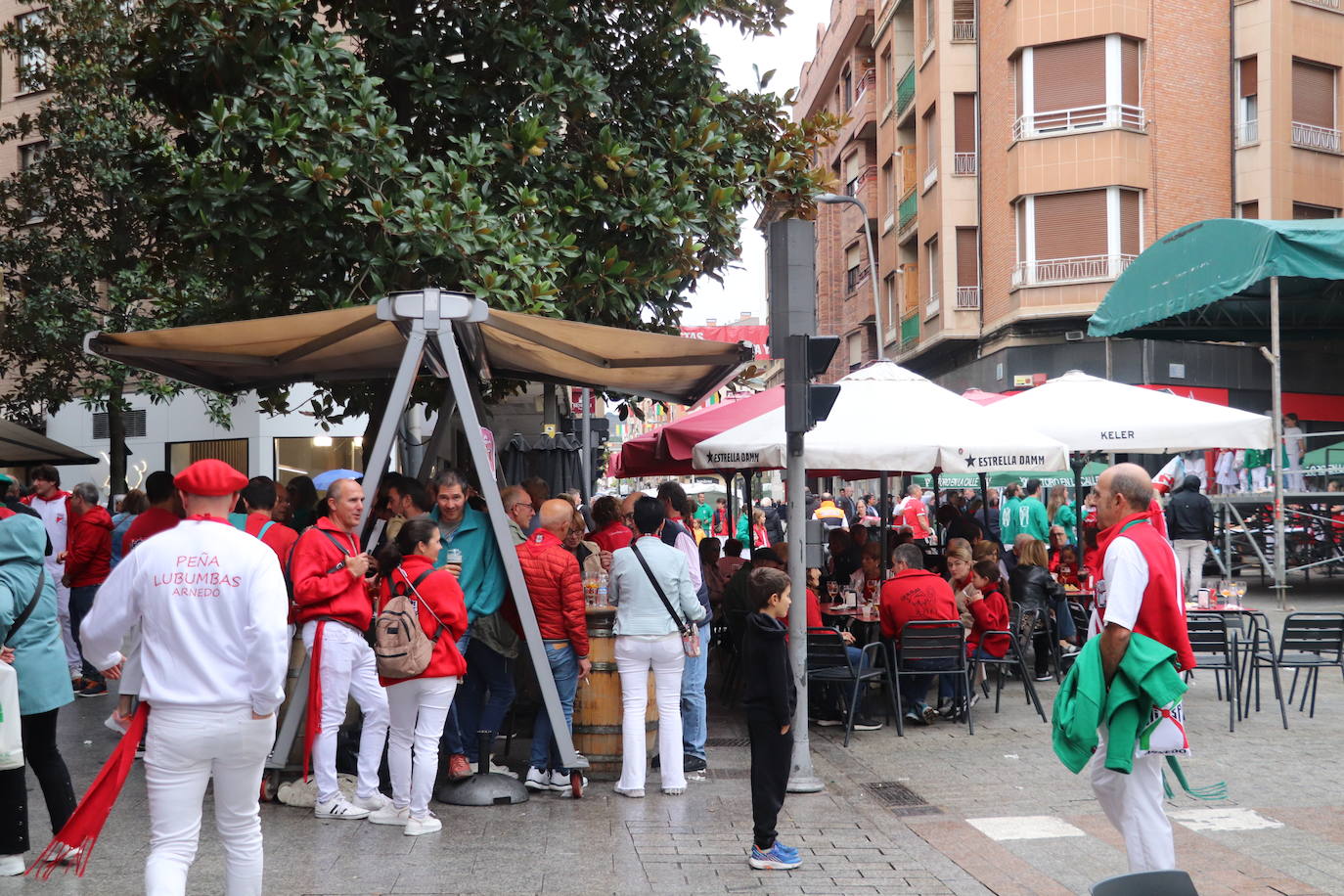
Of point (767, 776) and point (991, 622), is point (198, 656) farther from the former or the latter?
point (991, 622)

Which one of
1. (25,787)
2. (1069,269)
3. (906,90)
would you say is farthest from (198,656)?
(906,90)

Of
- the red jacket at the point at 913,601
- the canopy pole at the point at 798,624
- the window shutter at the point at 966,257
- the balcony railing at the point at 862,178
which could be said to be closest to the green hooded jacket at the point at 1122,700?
the canopy pole at the point at 798,624

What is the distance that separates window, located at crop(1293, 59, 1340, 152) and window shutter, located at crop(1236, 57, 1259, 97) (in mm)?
813

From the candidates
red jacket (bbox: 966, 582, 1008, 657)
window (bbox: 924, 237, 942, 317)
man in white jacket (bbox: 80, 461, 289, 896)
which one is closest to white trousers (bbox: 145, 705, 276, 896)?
man in white jacket (bbox: 80, 461, 289, 896)

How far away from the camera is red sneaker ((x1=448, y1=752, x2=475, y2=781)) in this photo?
7754 mm

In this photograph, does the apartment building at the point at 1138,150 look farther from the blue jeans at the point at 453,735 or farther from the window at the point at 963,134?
the blue jeans at the point at 453,735

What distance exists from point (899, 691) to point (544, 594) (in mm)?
3814

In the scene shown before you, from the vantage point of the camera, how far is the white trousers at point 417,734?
274 inches

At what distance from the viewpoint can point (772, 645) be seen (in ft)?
20.8

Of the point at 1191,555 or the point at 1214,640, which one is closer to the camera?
the point at 1214,640

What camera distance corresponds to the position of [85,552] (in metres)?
11.6

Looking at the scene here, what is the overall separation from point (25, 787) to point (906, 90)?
35.6 metres

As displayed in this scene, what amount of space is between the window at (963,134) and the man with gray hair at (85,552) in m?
26.4

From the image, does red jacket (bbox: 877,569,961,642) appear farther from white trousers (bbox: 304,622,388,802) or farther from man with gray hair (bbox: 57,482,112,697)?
man with gray hair (bbox: 57,482,112,697)
